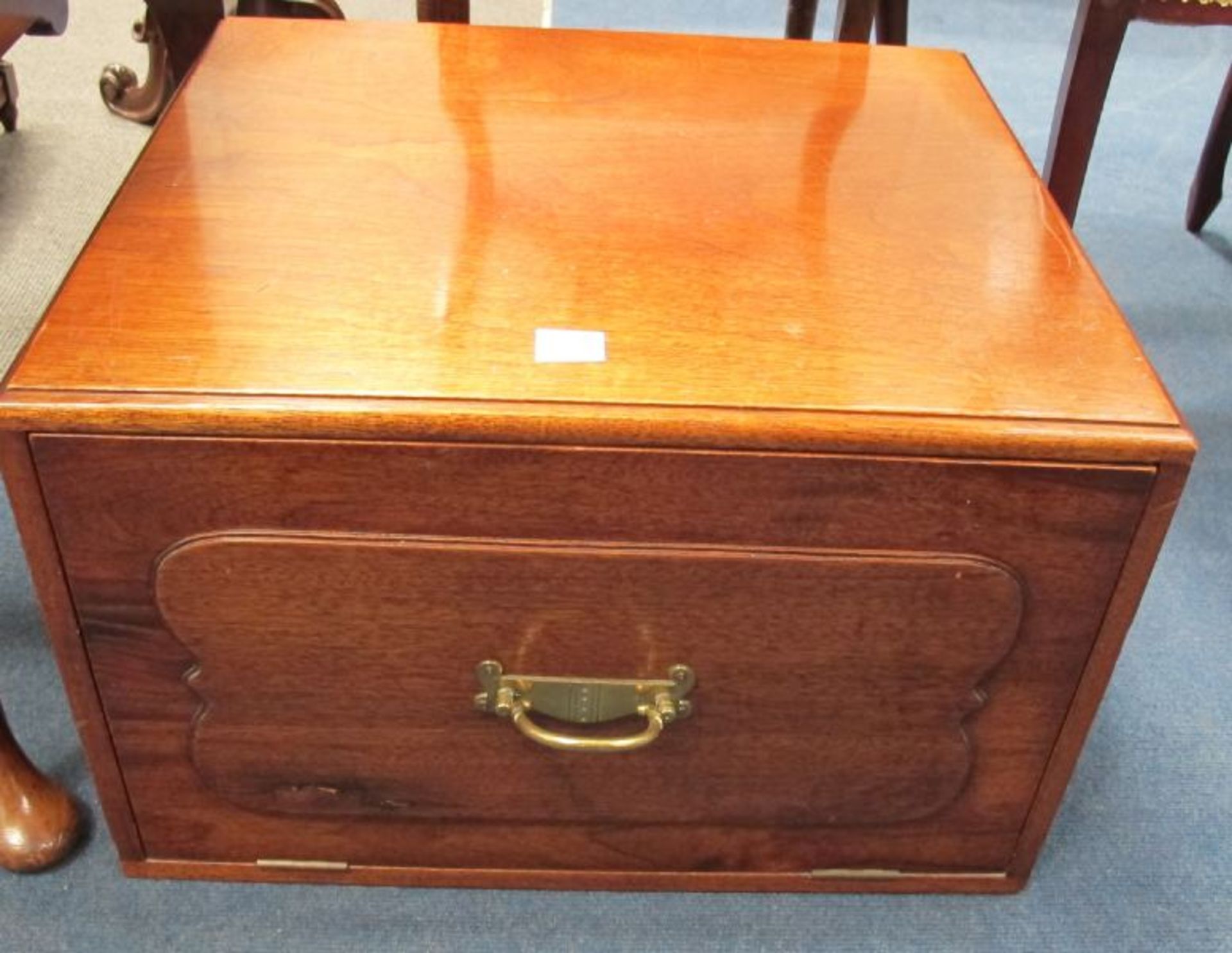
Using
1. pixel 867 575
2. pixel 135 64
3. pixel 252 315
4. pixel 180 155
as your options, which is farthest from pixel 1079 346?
pixel 135 64

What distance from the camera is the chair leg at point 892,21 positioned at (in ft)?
4.16

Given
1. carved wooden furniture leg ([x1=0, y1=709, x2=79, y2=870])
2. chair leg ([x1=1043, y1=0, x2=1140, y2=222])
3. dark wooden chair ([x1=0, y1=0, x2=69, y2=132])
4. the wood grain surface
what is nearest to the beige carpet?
dark wooden chair ([x1=0, y1=0, x2=69, y2=132])

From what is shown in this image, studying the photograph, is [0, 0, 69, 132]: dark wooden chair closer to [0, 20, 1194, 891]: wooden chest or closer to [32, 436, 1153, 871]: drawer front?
[0, 20, 1194, 891]: wooden chest

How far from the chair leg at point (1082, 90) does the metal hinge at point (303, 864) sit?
817 millimetres

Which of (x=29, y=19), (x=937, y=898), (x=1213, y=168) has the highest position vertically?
(x=29, y=19)

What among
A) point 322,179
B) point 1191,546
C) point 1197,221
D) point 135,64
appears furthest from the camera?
point 135,64

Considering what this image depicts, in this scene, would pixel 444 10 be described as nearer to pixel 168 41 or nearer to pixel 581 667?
pixel 168 41

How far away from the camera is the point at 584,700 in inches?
26.8

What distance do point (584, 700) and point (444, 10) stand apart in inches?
26.9

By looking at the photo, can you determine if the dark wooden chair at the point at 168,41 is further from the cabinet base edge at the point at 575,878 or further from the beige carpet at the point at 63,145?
the cabinet base edge at the point at 575,878

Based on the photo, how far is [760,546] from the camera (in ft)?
2.04

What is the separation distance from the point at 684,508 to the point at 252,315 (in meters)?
0.23

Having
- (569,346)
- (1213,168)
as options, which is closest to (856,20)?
(1213,168)

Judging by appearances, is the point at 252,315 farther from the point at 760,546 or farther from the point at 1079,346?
the point at 1079,346
